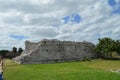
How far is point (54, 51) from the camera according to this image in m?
59.2

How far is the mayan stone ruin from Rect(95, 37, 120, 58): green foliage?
2807 mm

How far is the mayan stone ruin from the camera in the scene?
55541mm

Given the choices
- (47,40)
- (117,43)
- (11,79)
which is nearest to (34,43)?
(47,40)

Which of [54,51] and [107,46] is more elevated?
[107,46]

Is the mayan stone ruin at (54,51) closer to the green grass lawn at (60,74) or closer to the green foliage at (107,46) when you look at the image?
the green foliage at (107,46)

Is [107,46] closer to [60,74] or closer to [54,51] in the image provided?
[54,51]

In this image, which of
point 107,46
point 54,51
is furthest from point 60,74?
point 107,46

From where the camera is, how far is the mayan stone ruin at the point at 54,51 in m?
55.5

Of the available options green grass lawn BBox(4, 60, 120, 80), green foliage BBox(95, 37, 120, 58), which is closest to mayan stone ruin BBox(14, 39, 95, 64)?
green foliage BBox(95, 37, 120, 58)

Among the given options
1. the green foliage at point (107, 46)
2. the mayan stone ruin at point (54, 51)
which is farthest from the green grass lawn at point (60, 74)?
the green foliage at point (107, 46)

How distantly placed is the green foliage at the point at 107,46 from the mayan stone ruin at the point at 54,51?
281 cm

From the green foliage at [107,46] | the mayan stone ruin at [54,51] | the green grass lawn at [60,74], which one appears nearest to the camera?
the green grass lawn at [60,74]

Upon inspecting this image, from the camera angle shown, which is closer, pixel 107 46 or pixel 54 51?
pixel 54 51

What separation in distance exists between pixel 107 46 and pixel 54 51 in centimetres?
1256
